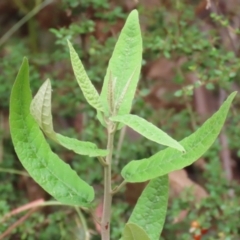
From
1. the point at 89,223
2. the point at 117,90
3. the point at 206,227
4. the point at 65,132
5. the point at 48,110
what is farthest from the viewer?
the point at 65,132

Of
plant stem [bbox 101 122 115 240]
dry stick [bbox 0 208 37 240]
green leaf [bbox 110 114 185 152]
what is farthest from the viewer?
dry stick [bbox 0 208 37 240]

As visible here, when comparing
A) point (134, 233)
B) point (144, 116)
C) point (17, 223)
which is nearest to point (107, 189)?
point (134, 233)

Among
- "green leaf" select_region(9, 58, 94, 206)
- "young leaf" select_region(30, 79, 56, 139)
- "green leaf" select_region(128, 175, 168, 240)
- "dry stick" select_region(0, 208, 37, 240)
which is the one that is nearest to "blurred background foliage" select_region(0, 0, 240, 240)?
"dry stick" select_region(0, 208, 37, 240)

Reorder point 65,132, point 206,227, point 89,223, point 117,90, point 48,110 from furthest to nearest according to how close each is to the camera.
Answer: point 65,132, point 89,223, point 206,227, point 117,90, point 48,110

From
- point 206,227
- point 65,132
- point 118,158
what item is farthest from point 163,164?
point 65,132

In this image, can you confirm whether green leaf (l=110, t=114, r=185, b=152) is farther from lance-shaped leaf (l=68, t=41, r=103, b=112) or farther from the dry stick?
the dry stick

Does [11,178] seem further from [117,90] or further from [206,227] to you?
[117,90]

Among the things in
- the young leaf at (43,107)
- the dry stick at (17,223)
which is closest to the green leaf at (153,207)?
the young leaf at (43,107)
